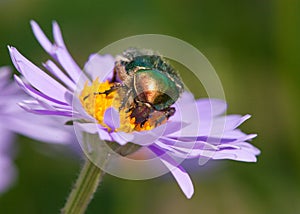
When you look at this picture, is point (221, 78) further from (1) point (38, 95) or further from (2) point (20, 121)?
(1) point (38, 95)

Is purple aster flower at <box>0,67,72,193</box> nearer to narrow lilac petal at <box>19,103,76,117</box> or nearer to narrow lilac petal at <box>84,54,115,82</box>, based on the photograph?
narrow lilac petal at <box>84,54,115,82</box>

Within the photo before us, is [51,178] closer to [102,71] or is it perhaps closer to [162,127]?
[102,71]

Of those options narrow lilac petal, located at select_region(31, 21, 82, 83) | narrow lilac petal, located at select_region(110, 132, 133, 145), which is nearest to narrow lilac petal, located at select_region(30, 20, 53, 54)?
narrow lilac petal, located at select_region(31, 21, 82, 83)

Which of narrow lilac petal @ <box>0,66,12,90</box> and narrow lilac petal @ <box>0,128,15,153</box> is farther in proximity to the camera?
narrow lilac petal @ <box>0,128,15,153</box>

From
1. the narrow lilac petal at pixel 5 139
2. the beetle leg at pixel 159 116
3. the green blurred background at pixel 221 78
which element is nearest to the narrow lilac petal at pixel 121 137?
the beetle leg at pixel 159 116

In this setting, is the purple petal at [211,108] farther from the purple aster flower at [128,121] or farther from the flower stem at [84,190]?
the flower stem at [84,190]

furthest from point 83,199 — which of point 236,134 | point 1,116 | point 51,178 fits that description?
point 51,178

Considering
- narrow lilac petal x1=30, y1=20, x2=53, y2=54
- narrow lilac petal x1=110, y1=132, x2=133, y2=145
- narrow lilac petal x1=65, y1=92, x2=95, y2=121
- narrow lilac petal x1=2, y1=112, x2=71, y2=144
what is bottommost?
narrow lilac petal x1=2, y1=112, x2=71, y2=144
